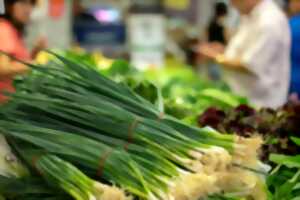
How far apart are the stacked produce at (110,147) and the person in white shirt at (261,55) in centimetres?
210

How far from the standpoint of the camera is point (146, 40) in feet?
19.7

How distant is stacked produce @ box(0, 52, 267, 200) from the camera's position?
137 cm

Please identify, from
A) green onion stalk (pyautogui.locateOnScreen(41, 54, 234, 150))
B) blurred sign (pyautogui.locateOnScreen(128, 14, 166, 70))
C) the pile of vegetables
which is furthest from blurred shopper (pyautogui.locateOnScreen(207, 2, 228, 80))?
green onion stalk (pyautogui.locateOnScreen(41, 54, 234, 150))

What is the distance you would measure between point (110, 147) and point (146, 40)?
15.2ft

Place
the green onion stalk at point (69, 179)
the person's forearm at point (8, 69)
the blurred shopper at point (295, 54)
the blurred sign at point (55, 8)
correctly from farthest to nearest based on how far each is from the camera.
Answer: the blurred sign at point (55, 8) → the blurred shopper at point (295, 54) → the person's forearm at point (8, 69) → the green onion stalk at point (69, 179)

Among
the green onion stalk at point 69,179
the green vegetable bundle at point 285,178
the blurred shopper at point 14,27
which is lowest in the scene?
Answer: the blurred shopper at point 14,27

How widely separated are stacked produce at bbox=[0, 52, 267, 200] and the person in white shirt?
2.10 metres

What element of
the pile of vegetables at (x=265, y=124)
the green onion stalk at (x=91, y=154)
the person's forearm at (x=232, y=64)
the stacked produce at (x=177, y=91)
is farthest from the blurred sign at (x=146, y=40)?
the green onion stalk at (x=91, y=154)

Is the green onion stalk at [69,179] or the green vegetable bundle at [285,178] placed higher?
the green onion stalk at [69,179]

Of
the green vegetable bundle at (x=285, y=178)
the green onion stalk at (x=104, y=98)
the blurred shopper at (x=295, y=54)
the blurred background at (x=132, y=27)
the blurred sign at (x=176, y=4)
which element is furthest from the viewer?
the blurred sign at (x=176, y=4)

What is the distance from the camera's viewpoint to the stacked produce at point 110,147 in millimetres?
1369

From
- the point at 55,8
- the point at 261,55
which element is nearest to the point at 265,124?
the point at 261,55

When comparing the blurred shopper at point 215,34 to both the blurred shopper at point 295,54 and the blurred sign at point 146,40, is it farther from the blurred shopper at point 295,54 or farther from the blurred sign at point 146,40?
the blurred shopper at point 295,54

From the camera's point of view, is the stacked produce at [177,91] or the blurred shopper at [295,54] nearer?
the stacked produce at [177,91]
